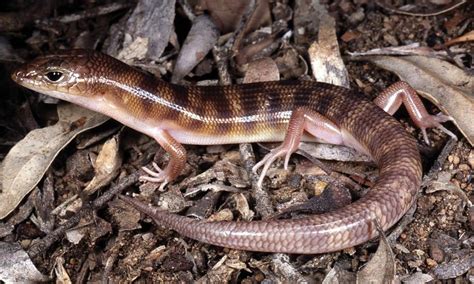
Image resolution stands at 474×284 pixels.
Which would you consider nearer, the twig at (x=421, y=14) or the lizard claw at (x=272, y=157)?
the lizard claw at (x=272, y=157)

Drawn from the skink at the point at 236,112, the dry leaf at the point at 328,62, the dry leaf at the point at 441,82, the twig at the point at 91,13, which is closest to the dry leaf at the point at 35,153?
the skink at the point at 236,112

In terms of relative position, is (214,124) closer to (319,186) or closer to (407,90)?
(319,186)

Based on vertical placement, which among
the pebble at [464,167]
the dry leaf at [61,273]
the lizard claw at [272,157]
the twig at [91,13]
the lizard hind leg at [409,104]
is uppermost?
the twig at [91,13]

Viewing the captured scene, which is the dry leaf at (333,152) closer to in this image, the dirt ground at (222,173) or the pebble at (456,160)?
the dirt ground at (222,173)

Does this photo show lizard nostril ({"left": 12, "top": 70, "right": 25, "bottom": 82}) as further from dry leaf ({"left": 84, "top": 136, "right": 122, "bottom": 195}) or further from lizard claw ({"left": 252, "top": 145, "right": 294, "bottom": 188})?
lizard claw ({"left": 252, "top": 145, "right": 294, "bottom": 188})

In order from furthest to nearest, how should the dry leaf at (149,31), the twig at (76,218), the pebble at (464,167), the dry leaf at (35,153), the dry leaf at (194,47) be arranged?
1. the dry leaf at (149,31)
2. the dry leaf at (194,47)
3. the dry leaf at (35,153)
4. the pebble at (464,167)
5. the twig at (76,218)

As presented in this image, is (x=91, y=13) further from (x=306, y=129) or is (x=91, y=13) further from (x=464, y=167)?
(x=464, y=167)
